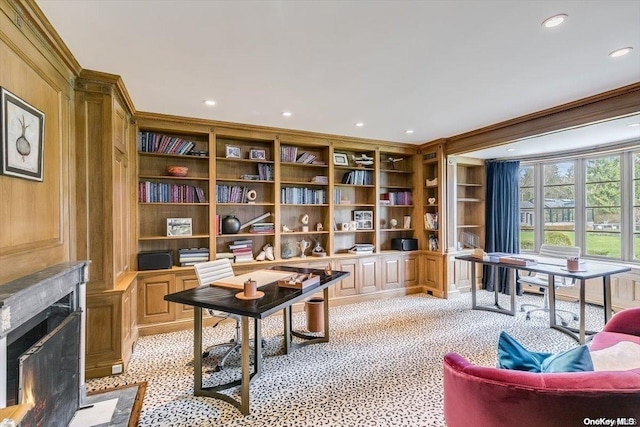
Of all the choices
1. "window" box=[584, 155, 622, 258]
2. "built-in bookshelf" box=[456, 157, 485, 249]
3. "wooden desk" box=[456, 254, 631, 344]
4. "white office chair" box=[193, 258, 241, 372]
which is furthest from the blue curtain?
"white office chair" box=[193, 258, 241, 372]

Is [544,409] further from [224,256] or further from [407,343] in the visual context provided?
[224,256]

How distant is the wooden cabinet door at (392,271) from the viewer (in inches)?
203

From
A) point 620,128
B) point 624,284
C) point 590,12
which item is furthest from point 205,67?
point 624,284

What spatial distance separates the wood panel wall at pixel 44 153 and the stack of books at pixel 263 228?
212 cm

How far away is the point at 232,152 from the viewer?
4.23m

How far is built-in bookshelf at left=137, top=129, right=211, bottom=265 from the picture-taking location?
3793 millimetres

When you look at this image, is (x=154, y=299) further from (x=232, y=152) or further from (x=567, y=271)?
(x=567, y=271)

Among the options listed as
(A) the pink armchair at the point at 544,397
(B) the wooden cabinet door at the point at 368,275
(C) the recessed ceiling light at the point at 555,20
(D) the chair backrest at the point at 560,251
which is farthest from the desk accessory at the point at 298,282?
(D) the chair backrest at the point at 560,251

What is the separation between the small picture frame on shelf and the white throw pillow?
397 centimetres

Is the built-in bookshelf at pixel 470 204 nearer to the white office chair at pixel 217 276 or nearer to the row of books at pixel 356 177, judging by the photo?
the row of books at pixel 356 177

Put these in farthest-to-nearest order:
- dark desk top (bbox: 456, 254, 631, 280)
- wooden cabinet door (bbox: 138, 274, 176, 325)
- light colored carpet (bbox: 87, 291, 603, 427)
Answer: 1. wooden cabinet door (bbox: 138, 274, 176, 325)
2. dark desk top (bbox: 456, 254, 631, 280)
3. light colored carpet (bbox: 87, 291, 603, 427)

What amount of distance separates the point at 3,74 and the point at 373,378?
3.11 metres

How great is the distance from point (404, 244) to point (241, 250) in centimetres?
275

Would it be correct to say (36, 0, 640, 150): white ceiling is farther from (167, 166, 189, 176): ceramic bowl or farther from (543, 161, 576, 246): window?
(543, 161, 576, 246): window
